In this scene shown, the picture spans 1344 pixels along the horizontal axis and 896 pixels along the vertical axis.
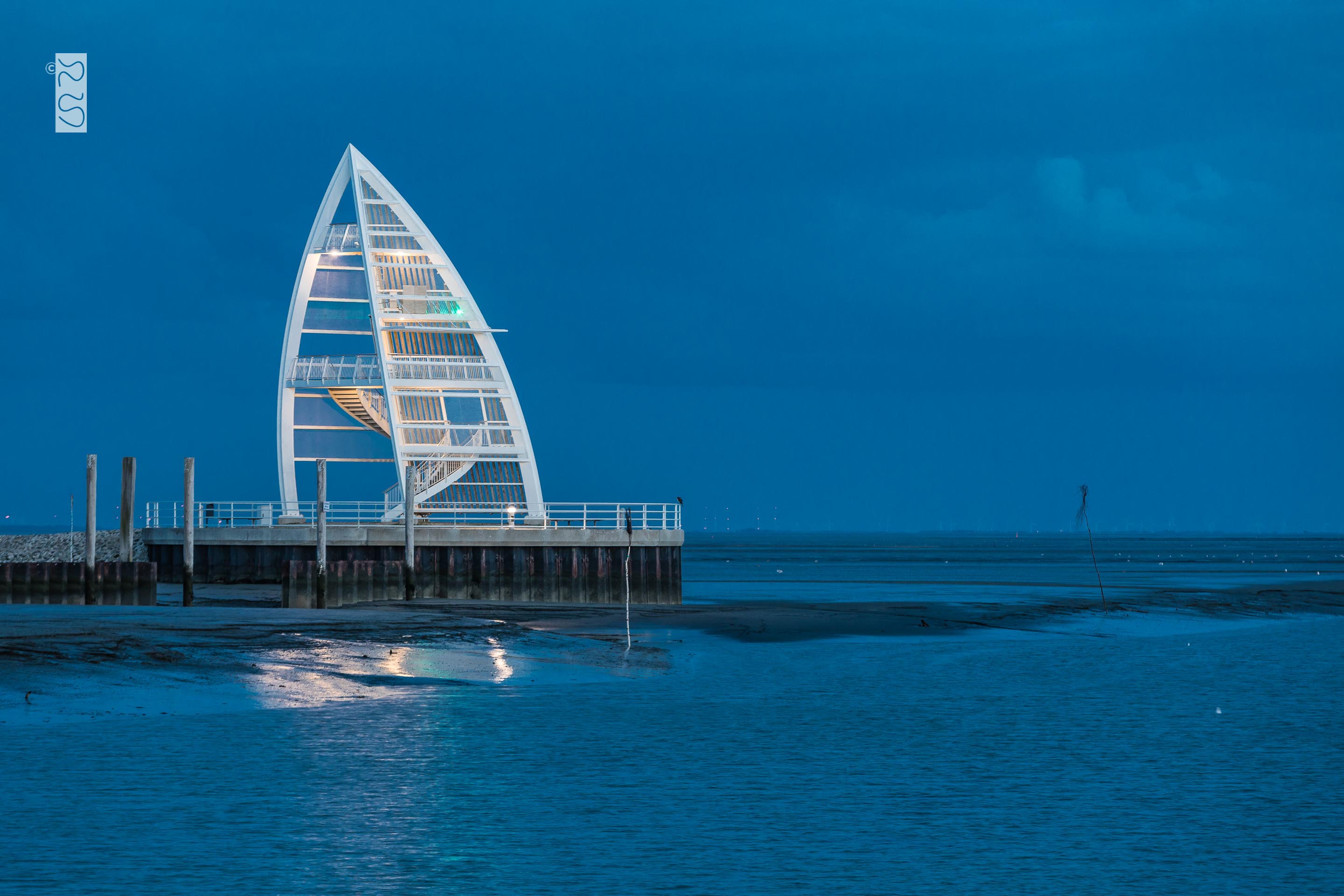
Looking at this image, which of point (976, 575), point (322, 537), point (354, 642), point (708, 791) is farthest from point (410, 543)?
point (976, 575)

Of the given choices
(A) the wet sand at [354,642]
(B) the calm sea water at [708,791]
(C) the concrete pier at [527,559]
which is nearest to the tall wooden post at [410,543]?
(A) the wet sand at [354,642]

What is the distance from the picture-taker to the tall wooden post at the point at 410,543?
141 feet

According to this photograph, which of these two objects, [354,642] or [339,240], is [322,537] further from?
[339,240]

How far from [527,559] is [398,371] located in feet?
31.8

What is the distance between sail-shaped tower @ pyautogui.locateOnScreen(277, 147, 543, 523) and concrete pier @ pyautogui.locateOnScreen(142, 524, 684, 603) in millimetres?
4139

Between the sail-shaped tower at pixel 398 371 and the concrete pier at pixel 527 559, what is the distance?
13.6ft

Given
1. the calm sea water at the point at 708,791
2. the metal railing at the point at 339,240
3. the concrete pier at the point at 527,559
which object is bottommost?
the calm sea water at the point at 708,791

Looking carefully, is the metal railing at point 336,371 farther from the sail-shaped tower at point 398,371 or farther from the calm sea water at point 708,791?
the calm sea water at point 708,791

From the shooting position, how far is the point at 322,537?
134ft

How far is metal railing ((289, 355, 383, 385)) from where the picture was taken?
52.8 m

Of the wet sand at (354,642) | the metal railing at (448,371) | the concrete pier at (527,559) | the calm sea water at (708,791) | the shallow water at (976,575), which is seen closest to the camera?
the calm sea water at (708,791)

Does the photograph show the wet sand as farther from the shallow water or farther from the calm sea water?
the shallow water

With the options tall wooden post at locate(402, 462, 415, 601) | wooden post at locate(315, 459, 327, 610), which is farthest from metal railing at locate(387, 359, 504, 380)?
wooden post at locate(315, 459, 327, 610)

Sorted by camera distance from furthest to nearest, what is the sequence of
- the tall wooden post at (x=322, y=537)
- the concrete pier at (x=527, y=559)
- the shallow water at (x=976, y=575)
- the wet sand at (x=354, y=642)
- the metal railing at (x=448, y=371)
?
the shallow water at (x=976, y=575), the metal railing at (x=448, y=371), the concrete pier at (x=527, y=559), the tall wooden post at (x=322, y=537), the wet sand at (x=354, y=642)
